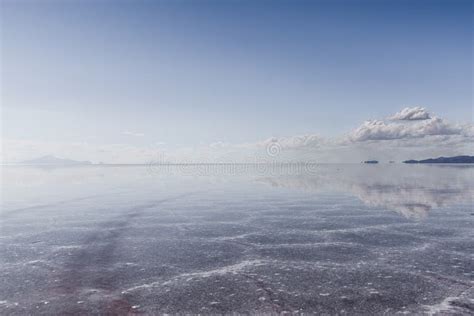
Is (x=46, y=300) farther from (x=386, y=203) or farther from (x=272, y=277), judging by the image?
(x=386, y=203)

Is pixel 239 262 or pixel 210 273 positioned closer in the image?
pixel 210 273

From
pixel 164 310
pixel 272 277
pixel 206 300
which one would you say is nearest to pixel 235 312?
pixel 206 300

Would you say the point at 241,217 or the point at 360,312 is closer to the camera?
the point at 360,312

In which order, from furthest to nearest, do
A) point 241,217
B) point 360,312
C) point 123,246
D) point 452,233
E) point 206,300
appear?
point 241,217
point 452,233
point 123,246
point 206,300
point 360,312

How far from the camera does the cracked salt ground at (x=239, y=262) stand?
10.4 m

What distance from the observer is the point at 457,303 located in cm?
1011

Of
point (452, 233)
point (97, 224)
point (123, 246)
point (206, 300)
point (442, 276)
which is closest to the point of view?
point (206, 300)

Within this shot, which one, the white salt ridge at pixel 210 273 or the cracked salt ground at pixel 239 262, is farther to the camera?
the white salt ridge at pixel 210 273

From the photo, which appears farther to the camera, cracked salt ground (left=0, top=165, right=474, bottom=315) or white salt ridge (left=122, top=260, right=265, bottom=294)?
white salt ridge (left=122, top=260, right=265, bottom=294)

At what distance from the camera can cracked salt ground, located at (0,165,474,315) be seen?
1038 cm

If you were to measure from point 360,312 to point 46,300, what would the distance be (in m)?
9.08

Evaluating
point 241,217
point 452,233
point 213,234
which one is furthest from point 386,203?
point 213,234

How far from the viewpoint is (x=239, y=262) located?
556 inches

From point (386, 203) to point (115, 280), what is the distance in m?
24.6
